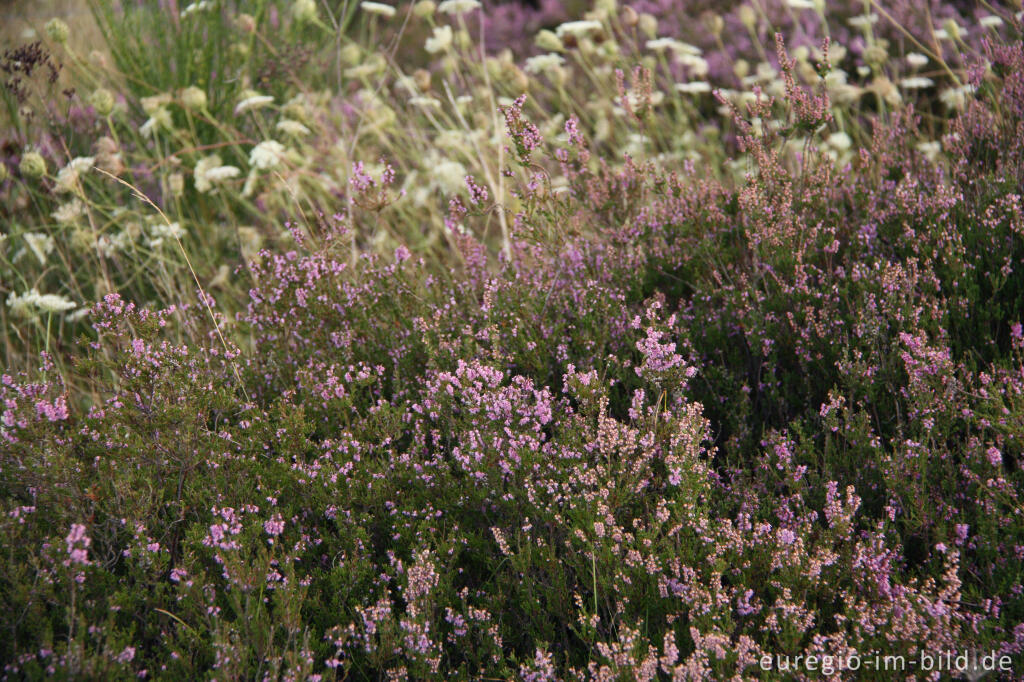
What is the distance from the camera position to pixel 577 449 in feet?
7.04

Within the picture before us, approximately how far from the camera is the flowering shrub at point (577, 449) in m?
1.81

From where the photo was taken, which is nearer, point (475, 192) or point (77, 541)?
point (77, 541)

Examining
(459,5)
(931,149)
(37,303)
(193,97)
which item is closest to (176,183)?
(193,97)

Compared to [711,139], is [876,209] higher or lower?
higher

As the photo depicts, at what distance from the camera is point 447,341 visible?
8.82 feet

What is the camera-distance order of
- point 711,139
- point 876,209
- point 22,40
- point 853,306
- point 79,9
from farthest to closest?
point 79,9 < point 22,40 < point 711,139 < point 876,209 < point 853,306

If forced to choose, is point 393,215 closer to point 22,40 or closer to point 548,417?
point 548,417

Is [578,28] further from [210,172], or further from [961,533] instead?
[961,533]

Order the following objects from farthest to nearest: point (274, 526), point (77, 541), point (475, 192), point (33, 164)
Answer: point (33, 164)
point (475, 192)
point (274, 526)
point (77, 541)

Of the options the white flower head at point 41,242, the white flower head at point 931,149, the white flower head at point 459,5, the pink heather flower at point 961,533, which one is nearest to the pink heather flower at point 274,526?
the pink heather flower at point 961,533

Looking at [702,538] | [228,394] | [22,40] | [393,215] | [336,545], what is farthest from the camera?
[22,40]

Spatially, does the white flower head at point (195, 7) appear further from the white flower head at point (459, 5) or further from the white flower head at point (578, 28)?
the white flower head at point (578, 28)

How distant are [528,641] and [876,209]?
6.47 ft

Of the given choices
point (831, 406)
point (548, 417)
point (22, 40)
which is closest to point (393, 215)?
point (548, 417)
